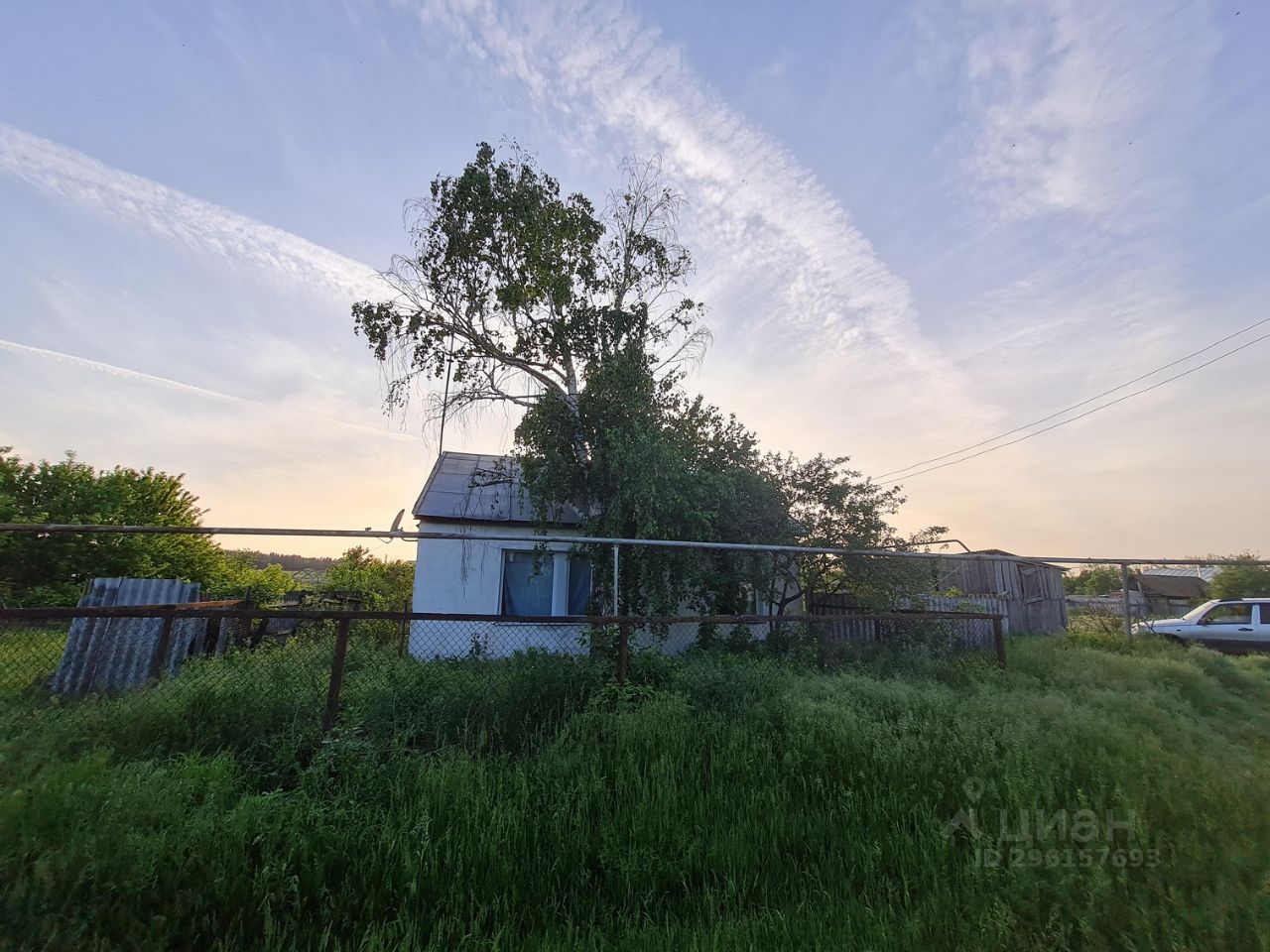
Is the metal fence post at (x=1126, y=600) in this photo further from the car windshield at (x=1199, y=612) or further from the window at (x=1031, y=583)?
the window at (x=1031, y=583)

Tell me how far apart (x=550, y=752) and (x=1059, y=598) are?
17847mm

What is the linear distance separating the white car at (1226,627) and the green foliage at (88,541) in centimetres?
1774

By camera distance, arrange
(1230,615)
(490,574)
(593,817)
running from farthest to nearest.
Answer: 1. (1230,615)
2. (490,574)
3. (593,817)

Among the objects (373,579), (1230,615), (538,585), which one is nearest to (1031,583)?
(1230,615)

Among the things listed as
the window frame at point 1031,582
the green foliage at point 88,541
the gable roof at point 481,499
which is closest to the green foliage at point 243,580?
the green foliage at point 88,541

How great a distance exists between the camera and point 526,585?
33.0ft

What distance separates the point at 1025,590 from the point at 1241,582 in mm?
4996

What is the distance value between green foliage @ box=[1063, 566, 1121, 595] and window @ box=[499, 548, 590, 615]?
3129 cm

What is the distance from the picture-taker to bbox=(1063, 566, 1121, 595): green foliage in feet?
97.8

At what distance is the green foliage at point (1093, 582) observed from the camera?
29.8 m

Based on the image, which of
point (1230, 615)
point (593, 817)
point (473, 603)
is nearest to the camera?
point (593, 817)

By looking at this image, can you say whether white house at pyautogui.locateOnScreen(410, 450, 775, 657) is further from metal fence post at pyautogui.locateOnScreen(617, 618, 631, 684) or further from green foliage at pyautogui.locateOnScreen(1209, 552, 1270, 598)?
green foliage at pyautogui.locateOnScreen(1209, 552, 1270, 598)

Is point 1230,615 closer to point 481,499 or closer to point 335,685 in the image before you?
point 481,499

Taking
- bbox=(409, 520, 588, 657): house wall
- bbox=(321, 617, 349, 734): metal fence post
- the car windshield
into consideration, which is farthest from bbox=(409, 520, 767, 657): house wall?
the car windshield
